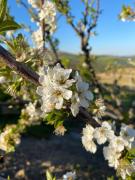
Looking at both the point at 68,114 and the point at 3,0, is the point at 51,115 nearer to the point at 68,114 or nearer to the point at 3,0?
the point at 68,114

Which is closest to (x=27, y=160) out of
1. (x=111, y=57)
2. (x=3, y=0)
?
(x=111, y=57)

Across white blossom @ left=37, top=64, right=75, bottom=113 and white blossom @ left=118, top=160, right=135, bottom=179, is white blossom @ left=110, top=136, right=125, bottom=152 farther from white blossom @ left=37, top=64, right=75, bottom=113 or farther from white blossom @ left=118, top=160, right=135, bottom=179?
white blossom @ left=37, top=64, right=75, bottom=113

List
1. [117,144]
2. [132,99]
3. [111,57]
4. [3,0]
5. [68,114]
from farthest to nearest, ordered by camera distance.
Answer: [132,99] → [111,57] → [117,144] → [68,114] → [3,0]

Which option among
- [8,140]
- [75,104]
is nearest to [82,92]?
[75,104]

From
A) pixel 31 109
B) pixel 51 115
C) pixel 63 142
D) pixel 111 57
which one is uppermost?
pixel 51 115

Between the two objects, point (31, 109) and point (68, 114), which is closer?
point (68, 114)

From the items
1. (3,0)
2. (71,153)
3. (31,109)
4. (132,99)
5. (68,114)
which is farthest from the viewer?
(132,99)

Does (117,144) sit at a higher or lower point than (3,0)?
lower

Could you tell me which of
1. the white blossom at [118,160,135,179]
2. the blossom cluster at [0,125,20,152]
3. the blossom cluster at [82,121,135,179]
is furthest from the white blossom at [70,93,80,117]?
the blossom cluster at [0,125,20,152]

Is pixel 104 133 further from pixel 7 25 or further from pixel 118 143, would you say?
pixel 7 25

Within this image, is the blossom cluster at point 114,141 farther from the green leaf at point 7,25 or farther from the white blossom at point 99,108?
the green leaf at point 7,25
